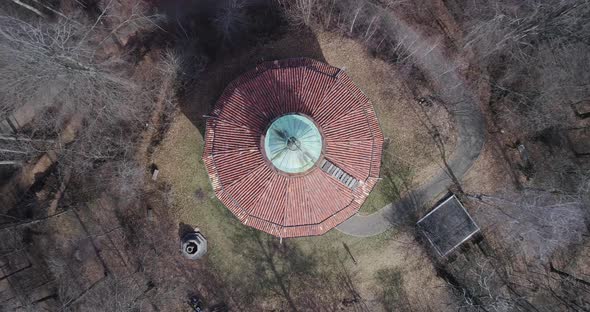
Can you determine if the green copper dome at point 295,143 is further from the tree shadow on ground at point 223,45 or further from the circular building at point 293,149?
the tree shadow on ground at point 223,45

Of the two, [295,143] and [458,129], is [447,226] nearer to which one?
[458,129]

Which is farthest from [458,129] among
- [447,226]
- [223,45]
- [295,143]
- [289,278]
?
[223,45]

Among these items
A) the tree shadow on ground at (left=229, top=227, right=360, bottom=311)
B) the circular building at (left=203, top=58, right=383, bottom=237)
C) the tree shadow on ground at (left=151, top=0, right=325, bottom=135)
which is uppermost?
the tree shadow on ground at (left=151, top=0, right=325, bottom=135)

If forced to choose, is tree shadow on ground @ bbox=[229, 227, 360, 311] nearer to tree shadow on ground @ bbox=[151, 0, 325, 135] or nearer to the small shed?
the small shed

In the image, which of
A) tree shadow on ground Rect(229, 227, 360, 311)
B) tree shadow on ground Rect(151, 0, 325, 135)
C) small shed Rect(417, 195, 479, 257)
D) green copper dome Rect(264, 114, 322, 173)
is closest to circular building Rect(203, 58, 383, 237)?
green copper dome Rect(264, 114, 322, 173)

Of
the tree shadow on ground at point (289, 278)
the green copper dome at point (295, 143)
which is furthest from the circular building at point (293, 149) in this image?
the tree shadow on ground at point (289, 278)

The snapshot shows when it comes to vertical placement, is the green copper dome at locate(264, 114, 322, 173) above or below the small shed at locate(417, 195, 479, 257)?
above

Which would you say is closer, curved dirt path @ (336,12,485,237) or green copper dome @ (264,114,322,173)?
green copper dome @ (264,114,322,173)
